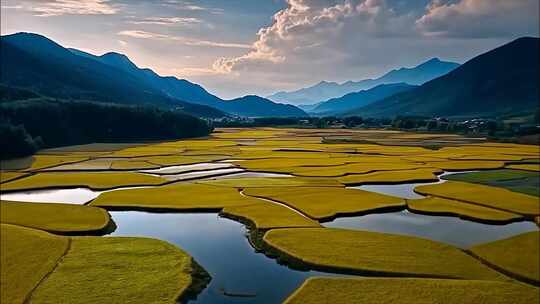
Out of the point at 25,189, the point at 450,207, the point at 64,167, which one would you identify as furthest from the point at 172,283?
Result: the point at 64,167

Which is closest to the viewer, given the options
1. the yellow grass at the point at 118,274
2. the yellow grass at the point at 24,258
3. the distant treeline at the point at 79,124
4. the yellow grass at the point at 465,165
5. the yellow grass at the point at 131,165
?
the yellow grass at the point at 118,274

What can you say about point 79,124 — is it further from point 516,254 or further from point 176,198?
point 516,254

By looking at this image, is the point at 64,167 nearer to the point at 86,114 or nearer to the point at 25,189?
the point at 25,189

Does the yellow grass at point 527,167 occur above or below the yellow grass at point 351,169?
above

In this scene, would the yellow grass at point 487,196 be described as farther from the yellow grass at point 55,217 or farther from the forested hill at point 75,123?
the forested hill at point 75,123

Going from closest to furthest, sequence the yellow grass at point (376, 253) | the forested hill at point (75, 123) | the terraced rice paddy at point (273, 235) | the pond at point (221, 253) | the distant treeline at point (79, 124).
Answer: the terraced rice paddy at point (273, 235) → the pond at point (221, 253) → the yellow grass at point (376, 253) → the distant treeline at point (79, 124) → the forested hill at point (75, 123)

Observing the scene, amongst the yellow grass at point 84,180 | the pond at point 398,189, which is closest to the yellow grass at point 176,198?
the yellow grass at point 84,180

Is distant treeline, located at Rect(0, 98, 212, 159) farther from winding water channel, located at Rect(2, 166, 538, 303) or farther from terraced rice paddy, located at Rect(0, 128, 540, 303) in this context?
winding water channel, located at Rect(2, 166, 538, 303)
